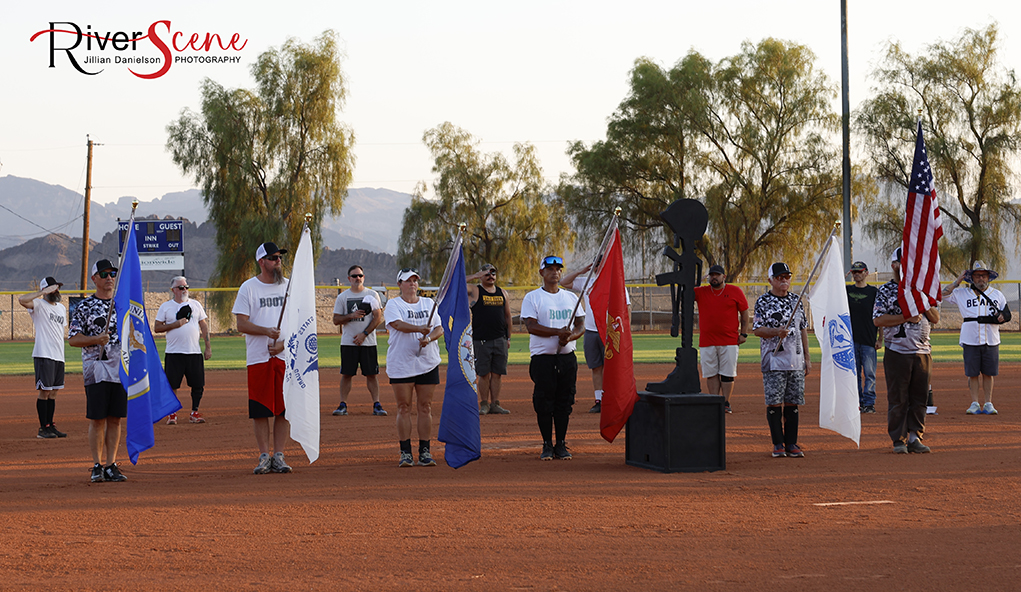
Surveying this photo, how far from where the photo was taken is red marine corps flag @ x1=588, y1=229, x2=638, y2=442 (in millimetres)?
8906

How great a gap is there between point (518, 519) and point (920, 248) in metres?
5.23

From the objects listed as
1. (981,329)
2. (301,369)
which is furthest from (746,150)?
(301,369)

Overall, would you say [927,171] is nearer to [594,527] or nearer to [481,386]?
[594,527]

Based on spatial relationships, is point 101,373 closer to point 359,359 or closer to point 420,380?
point 420,380

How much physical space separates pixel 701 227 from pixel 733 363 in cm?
376

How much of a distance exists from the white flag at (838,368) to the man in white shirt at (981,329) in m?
3.91

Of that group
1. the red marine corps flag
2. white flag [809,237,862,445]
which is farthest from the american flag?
the red marine corps flag

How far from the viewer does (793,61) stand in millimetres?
45156

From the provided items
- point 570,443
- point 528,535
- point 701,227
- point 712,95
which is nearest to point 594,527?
point 528,535

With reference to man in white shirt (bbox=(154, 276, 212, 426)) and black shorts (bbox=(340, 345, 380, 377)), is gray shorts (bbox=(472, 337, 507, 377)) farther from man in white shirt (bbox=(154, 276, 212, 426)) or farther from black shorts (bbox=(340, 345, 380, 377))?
man in white shirt (bbox=(154, 276, 212, 426))

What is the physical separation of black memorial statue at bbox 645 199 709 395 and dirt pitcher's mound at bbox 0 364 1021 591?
34.9 inches

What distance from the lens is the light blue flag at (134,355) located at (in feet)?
27.5

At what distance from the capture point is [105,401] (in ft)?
27.1

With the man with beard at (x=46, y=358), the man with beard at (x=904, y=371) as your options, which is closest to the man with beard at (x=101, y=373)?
the man with beard at (x=46, y=358)
